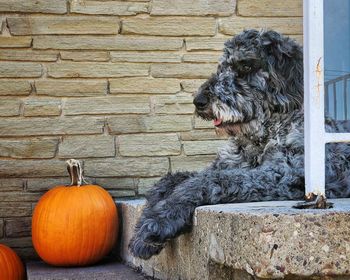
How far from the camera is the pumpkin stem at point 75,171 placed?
3.90m

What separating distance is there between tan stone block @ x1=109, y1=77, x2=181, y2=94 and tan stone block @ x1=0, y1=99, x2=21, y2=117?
63 centimetres

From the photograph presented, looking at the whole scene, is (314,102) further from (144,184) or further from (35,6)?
(35,6)

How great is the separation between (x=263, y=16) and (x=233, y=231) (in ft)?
9.47

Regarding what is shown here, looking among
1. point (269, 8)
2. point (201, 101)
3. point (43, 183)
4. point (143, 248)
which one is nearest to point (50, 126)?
point (43, 183)

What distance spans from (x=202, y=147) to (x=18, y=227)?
4.35 ft

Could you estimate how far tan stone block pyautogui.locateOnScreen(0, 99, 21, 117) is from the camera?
13.5 ft

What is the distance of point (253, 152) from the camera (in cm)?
291

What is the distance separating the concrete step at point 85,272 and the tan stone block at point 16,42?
1.41 m

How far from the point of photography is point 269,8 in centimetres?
449

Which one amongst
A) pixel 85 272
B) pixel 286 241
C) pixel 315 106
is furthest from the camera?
pixel 85 272

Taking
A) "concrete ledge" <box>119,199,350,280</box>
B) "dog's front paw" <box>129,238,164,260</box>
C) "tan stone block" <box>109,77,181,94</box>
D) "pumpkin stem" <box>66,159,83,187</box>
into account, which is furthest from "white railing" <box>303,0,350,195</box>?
"tan stone block" <box>109,77,181,94</box>

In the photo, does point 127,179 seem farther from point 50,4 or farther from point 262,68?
point 262,68

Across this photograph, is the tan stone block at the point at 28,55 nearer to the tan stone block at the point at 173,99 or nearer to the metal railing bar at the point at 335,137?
the tan stone block at the point at 173,99

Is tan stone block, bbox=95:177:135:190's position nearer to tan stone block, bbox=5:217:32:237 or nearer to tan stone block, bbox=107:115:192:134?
tan stone block, bbox=107:115:192:134
